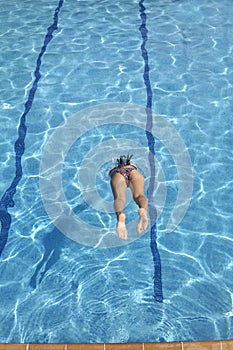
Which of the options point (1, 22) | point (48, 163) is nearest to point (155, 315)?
point (48, 163)

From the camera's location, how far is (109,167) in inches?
262

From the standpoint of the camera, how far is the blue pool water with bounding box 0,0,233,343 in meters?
4.95

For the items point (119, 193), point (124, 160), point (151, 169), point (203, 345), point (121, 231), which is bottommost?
point (203, 345)

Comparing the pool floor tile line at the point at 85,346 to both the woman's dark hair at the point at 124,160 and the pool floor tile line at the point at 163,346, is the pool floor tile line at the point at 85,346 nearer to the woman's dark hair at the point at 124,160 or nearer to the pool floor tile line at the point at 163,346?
the pool floor tile line at the point at 163,346

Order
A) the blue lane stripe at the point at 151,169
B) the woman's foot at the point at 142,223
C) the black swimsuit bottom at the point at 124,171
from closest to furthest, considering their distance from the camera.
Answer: the woman's foot at the point at 142,223 < the blue lane stripe at the point at 151,169 < the black swimsuit bottom at the point at 124,171

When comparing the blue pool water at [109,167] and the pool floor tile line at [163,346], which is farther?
the blue pool water at [109,167]

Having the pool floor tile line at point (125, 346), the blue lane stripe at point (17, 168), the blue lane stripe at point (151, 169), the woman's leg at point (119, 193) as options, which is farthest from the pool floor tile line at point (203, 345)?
the blue lane stripe at point (17, 168)

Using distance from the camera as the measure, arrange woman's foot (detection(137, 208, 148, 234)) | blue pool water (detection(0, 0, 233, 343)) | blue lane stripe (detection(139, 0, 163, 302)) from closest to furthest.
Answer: blue pool water (detection(0, 0, 233, 343)) → woman's foot (detection(137, 208, 148, 234)) → blue lane stripe (detection(139, 0, 163, 302))

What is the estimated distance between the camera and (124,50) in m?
9.30

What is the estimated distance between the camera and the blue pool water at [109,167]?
4.95 meters

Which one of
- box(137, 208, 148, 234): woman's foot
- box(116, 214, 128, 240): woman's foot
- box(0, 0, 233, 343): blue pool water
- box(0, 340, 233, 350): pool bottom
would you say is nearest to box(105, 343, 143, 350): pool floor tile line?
box(0, 340, 233, 350): pool bottom

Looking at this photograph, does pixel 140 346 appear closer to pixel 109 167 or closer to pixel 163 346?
pixel 163 346

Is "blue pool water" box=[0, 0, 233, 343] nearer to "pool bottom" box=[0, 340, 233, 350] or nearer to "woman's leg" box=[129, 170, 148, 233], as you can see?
"pool bottom" box=[0, 340, 233, 350]

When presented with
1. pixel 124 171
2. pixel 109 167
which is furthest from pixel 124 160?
pixel 124 171
